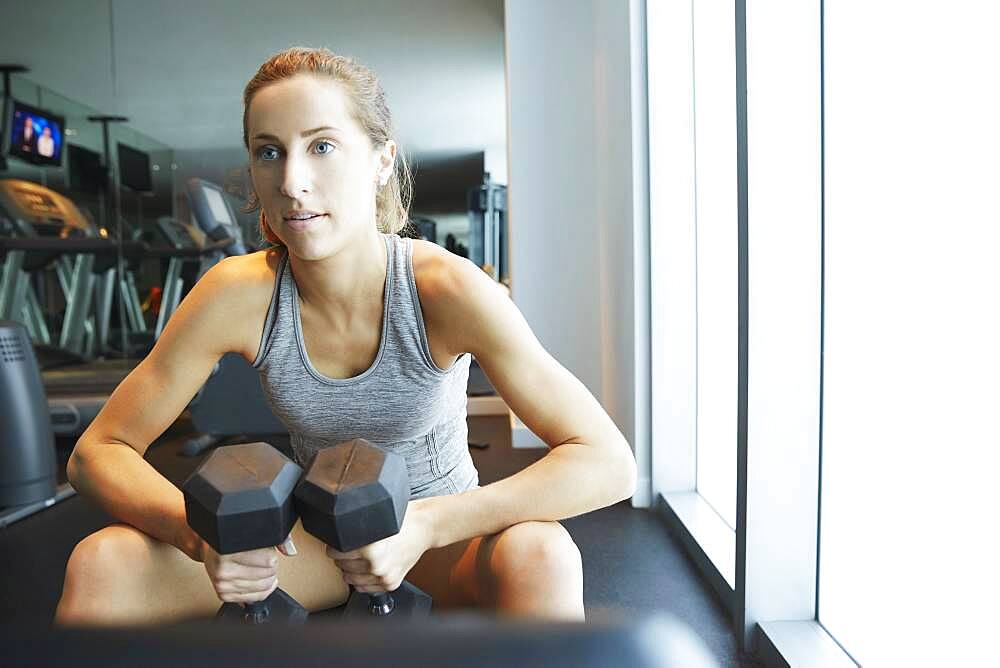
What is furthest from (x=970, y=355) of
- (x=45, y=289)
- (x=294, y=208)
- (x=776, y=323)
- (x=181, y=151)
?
(x=45, y=289)

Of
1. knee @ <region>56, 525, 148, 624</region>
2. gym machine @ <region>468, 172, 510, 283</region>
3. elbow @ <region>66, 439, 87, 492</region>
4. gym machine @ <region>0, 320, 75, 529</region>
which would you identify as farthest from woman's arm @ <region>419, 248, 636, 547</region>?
gym machine @ <region>468, 172, 510, 283</region>

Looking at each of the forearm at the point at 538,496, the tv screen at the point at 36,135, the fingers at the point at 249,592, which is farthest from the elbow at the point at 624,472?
the tv screen at the point at 36,135

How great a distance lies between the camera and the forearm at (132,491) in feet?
3.20

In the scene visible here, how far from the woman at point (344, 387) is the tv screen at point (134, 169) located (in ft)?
14.2

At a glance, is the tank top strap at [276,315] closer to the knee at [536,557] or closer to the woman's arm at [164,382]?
the woman's arm at [164,382]

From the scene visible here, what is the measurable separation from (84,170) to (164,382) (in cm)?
461

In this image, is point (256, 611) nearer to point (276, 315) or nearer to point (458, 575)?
point (458, 575)

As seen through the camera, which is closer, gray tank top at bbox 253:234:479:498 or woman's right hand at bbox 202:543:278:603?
woman's right hand at bbox 202:543:278:603

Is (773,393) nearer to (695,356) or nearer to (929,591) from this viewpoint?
(929,591)

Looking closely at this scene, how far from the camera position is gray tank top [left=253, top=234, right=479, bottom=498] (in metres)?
1.16

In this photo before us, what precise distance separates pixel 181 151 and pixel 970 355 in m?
4.88

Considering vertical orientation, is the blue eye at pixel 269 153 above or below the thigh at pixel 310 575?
above

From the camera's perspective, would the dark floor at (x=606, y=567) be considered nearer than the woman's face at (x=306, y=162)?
No

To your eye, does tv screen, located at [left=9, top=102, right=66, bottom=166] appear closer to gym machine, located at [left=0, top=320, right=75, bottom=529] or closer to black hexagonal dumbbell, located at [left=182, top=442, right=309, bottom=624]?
gym machine, located at [left=0, top=320, right=75, bottom=529]
